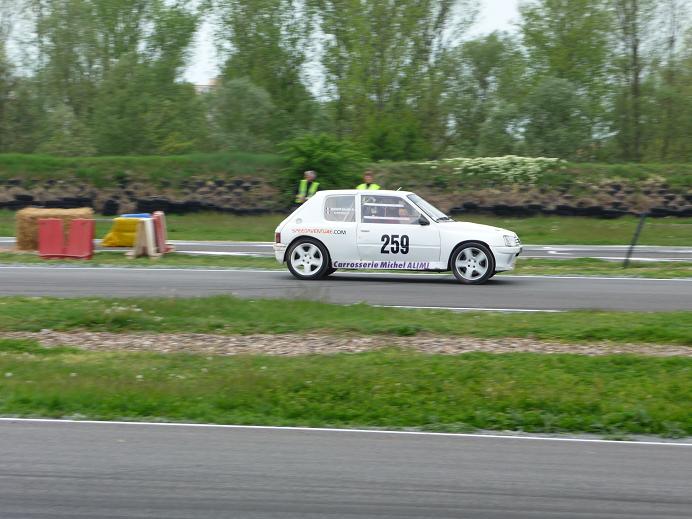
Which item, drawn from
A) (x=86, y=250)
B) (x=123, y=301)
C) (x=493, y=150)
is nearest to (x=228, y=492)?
(x=123, y=301)

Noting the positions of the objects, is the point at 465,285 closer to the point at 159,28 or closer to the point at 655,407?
the point at 655,407

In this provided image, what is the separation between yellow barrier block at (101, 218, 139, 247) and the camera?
23641 millimetres

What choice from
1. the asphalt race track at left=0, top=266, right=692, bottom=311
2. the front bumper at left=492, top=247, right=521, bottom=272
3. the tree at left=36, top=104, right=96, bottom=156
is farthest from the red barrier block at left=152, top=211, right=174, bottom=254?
the tree at left=36, top=104, right=96, bottom=156

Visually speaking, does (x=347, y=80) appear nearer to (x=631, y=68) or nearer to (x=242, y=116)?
(x=242, y=116)

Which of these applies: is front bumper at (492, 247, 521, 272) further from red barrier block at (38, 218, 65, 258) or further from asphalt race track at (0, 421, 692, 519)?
red barrier block at (38, 218, 65, 258)

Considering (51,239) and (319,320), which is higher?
(51,239)

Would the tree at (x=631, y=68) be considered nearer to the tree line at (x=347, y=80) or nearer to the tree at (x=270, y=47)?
the tree line at (x=347, y=80)

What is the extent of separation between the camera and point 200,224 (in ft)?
105

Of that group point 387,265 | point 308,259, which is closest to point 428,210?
point 387,265

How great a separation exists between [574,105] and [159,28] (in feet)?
58.1

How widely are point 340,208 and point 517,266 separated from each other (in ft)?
15.8

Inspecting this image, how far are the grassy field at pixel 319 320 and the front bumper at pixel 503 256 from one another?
11.6 feet

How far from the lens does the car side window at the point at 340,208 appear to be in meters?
17.4

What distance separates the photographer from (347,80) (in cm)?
4081
